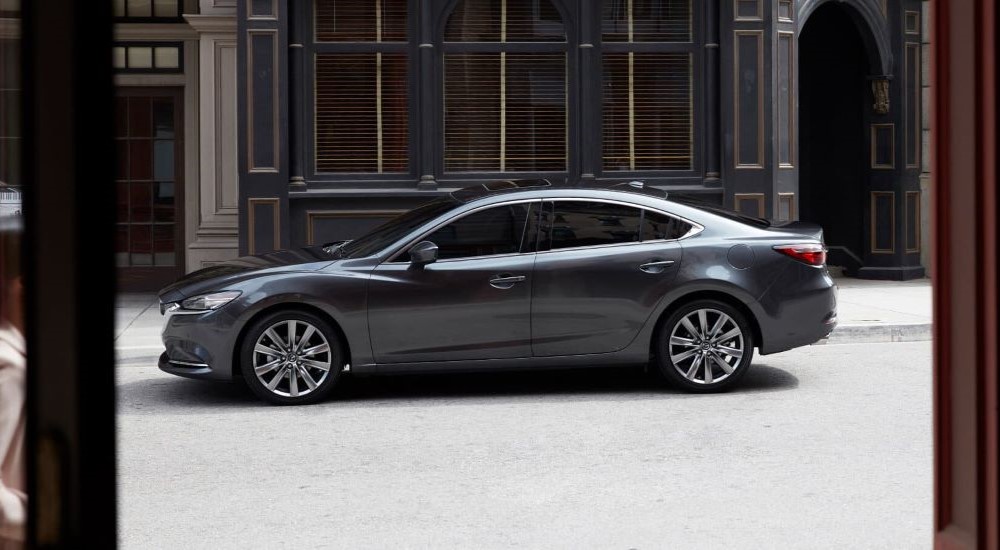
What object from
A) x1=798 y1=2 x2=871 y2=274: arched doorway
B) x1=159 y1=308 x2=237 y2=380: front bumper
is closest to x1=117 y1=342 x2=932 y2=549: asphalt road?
x1=159 y1=308 x2=237 y2=380: front bumper

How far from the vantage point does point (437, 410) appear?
8383mm

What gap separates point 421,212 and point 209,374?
189 cm

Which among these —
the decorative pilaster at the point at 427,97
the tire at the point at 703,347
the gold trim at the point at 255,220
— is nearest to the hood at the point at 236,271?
the tire at the point at 703,347

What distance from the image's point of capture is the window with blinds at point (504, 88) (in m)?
15.0

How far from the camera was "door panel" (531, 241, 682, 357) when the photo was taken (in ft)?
28.4

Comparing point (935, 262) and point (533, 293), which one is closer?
point (935, 262)

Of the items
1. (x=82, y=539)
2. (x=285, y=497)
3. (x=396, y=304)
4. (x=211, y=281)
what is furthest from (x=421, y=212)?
(x=82, y=539)

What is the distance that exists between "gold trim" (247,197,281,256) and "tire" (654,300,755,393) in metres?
6.90

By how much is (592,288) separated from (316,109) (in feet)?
23.3

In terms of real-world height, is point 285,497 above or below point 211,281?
below

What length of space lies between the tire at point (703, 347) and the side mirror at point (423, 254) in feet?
5.43

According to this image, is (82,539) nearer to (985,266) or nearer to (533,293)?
(985,266)

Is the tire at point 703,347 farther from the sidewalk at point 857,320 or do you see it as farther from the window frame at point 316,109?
the window frame at point 316,109

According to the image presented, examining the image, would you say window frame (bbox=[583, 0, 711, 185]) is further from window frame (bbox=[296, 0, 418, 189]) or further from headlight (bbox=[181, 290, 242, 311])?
headlight (bbox=[181, 290, 242, 311])
